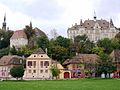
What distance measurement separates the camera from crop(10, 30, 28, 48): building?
116 m

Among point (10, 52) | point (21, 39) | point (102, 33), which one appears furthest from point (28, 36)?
point (102, 33)

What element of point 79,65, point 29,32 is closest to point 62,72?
point 79,65

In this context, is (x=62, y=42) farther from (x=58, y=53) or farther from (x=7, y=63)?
(x=7, y=63)

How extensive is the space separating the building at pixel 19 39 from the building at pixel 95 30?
2419 cm

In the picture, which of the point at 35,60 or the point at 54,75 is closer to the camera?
the point at 54,75

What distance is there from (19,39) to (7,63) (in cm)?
2799

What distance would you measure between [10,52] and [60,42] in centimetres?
1624

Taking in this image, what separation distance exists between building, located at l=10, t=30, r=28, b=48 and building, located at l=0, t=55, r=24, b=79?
24174 mm

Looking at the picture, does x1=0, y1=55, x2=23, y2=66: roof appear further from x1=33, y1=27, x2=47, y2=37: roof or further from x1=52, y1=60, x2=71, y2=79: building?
x1=33, y1=27, x2=47, y2=37: roof

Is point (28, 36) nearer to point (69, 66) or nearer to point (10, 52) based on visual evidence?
point (10, 52)

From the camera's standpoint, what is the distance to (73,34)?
445 feet

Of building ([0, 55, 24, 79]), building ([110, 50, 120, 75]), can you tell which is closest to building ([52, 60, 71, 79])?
building ([0, 55, 24, 79])

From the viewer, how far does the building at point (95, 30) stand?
132750 millimetres

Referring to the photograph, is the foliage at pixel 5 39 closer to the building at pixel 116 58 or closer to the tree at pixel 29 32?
the tree at pixel 29 32
